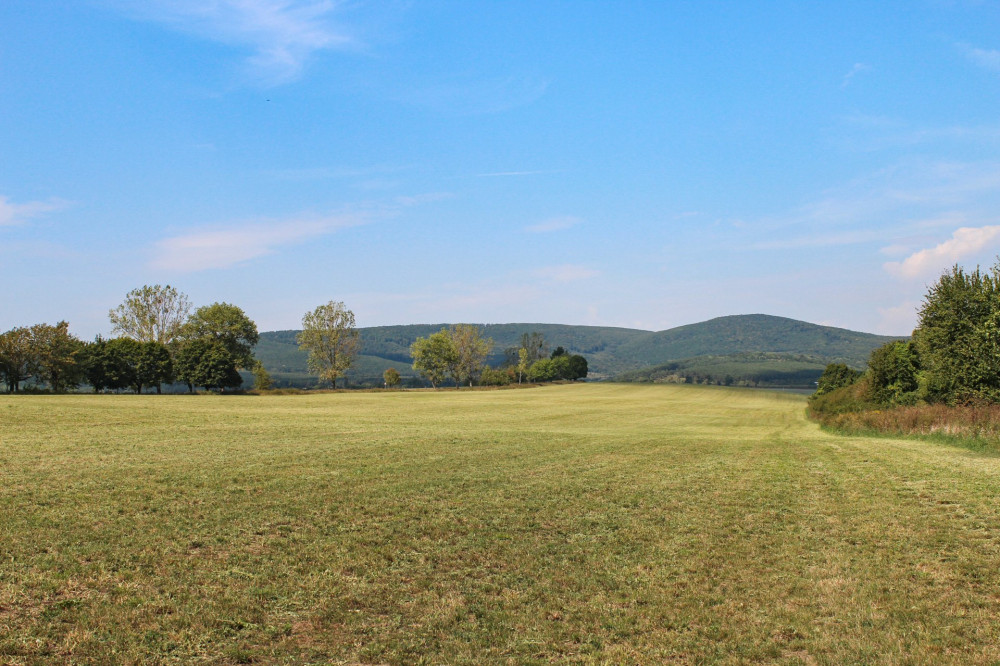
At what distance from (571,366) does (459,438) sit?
16466 centimetres

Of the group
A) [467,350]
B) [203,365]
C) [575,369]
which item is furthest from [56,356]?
[575,369]

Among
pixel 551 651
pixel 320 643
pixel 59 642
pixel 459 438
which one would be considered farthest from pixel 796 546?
pixel 459 438

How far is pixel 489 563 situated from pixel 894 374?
57.2 meters

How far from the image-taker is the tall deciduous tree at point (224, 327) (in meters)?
117

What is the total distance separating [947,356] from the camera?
42.8 metres

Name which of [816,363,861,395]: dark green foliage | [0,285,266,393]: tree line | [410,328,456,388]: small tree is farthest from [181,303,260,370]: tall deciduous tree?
[816,363,861,395]: dark green foliage

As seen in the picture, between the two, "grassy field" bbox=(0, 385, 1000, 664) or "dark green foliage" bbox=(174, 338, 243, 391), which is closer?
"grassy field" bbox=(0, 385, 1000, 664)

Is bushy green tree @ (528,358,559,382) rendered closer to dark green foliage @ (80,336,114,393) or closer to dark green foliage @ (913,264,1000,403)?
dark green foliage @ (80,336,114,393)

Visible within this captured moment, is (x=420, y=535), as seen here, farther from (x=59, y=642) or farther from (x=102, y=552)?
(x=59, y=642)

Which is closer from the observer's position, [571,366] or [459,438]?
[459,438]

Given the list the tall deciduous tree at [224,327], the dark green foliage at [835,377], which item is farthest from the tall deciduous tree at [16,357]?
the dark green foliage at [835,377]

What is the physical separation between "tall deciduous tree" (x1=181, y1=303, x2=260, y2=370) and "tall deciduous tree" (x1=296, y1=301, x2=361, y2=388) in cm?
1022

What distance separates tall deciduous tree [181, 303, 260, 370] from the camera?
383 ft

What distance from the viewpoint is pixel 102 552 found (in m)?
11.1
